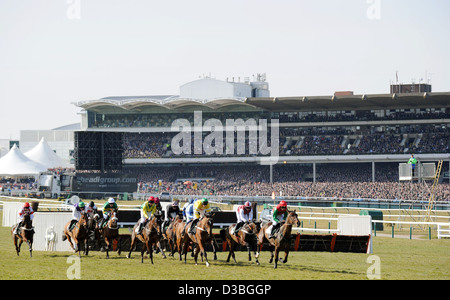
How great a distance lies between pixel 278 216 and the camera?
18.7 metres

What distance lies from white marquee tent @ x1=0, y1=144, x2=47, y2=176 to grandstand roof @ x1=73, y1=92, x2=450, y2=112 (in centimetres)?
1124

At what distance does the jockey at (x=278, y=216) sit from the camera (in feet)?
60.4

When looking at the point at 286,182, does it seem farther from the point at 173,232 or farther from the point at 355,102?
the point at 173,232

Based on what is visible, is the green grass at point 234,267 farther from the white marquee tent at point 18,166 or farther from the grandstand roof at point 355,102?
the white marquee tent at point 18,166

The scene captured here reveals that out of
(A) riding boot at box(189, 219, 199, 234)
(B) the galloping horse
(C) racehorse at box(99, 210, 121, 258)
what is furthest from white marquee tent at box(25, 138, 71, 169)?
(A) riding boot at box(189, 219, 199, 234)

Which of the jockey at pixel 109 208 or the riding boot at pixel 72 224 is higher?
the jockey at pixel 109 208

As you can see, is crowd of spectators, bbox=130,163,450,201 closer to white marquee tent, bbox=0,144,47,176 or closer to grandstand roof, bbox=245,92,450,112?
grandstand roof, bbox=245,92,450,112

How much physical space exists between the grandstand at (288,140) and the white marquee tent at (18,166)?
9.08 m

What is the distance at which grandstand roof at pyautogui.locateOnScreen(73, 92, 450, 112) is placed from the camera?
221 feet

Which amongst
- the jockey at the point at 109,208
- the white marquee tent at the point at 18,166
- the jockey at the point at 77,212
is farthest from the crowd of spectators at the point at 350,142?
the jockey at the point at 77,212

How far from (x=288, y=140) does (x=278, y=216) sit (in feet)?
186

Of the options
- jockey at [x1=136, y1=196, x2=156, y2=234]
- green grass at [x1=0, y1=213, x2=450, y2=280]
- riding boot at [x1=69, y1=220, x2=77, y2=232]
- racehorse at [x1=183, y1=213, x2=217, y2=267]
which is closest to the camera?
green grass at [x1=0, y1=213, x2=450, y2=280]
